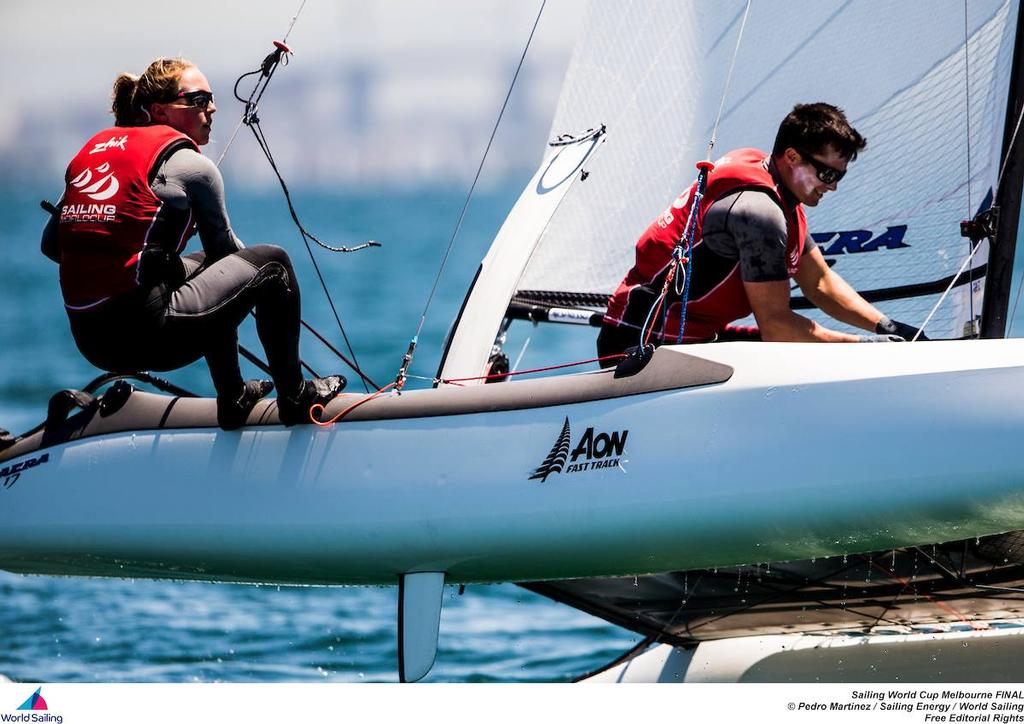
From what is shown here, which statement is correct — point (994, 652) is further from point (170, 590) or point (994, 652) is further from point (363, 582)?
point (170, 590)

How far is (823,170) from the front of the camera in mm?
3428

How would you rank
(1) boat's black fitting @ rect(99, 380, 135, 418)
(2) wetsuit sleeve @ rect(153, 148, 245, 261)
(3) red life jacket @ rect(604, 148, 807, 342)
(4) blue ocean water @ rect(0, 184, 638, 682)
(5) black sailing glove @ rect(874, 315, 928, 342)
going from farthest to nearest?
1. (4) blue ocean water @ rect(0, 184, 638, 682)
2. (1) boat's black fitting @ rect(99, 380, 135, 418)
3. (5) black sailing glove @ rect(874, 315, 928, 342)
4. (3) red life jacket @ rect(604, 148, 807, 342)
5. (2) wetsuit sleeve @ rect(153, 148, 245, 261)

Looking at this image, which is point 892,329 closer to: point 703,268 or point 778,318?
point 778,318

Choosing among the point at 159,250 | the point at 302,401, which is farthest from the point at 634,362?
the point at 159,250

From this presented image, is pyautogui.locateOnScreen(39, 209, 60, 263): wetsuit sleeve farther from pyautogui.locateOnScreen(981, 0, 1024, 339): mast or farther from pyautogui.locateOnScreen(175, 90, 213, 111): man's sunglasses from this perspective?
pyautogui.locateOnScreen(981, 0, 1024, 339): mast

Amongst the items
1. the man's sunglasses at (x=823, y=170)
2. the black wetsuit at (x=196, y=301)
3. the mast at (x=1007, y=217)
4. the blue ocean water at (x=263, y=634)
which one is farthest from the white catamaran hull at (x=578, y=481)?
the blue ocean water at (x=263, y=634)

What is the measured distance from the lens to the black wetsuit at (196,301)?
128 inches

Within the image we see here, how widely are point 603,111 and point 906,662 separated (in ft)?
6.07

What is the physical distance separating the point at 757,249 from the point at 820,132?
1.00 ft

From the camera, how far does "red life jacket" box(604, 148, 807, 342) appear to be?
11.3ft

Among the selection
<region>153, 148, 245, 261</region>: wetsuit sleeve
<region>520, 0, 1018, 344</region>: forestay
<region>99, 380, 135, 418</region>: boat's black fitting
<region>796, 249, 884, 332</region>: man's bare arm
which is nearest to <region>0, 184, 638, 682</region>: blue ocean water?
<region>520, 0, 1018, 344</region>: forestay

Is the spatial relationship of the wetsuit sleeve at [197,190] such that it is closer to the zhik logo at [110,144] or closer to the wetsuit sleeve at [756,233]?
the zhik logo at [110,144]

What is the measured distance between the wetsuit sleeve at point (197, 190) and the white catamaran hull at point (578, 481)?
51 centimetres
